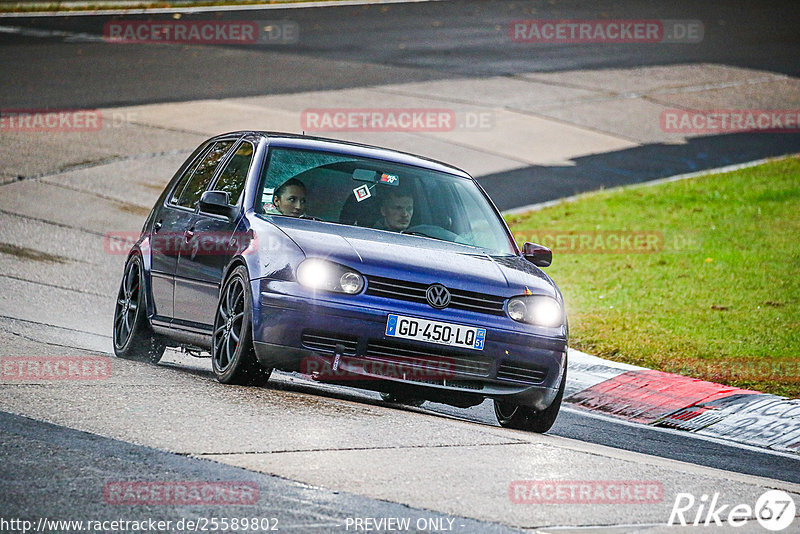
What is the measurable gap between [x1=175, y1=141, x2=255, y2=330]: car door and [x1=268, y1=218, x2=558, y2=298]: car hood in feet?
1.52

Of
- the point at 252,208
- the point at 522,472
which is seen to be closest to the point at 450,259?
the point at 252,208

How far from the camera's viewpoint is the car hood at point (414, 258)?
293 inches

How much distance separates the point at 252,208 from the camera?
8266 millimetres

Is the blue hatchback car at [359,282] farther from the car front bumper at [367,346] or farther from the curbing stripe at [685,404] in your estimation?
the curbing stripe at [685,404]

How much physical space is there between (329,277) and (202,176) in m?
2.44

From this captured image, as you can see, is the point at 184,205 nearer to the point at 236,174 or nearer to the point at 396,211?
the point at 236,174

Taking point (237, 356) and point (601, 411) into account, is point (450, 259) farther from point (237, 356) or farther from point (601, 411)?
point (601, 411)

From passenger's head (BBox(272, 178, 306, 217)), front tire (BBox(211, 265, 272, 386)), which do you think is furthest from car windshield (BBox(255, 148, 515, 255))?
front tire (BBox(211, 265, 272, 386))

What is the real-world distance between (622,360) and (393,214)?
3.42 metres

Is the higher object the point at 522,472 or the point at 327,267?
the point at 327,267

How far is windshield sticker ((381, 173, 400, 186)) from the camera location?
8656mm

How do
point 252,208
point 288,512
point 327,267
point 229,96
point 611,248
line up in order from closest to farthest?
point 288,512, point 327,267, point 252,208, point 611,248, point 229,96

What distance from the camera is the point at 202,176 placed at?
9461mm

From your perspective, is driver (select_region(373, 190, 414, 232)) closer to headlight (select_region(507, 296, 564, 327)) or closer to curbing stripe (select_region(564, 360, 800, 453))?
headlight (select_region(507, 296, 564, 327))
